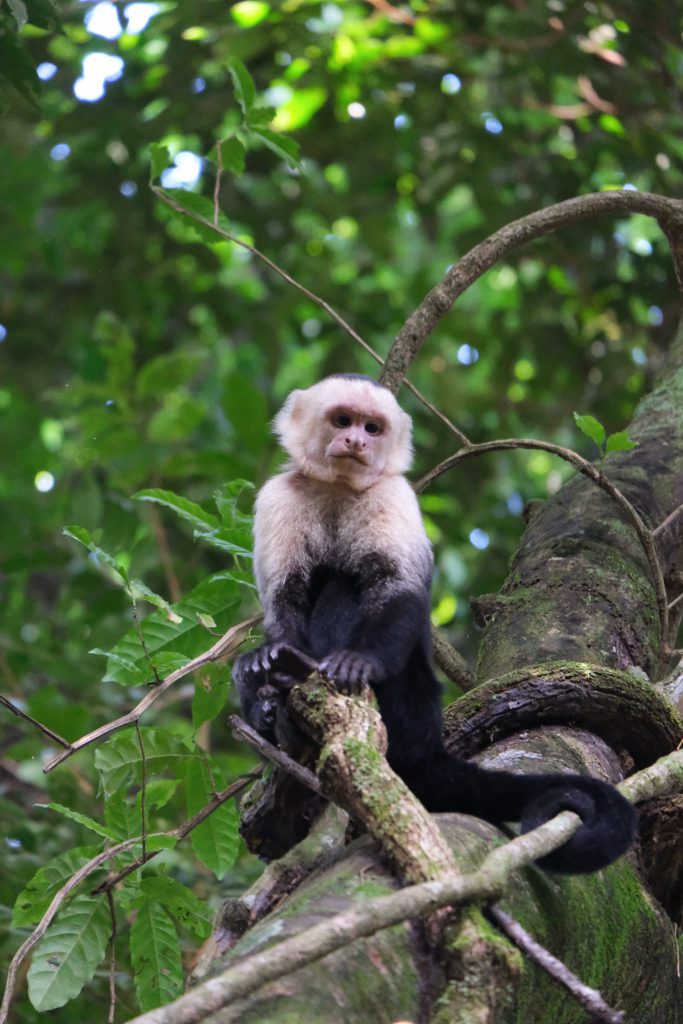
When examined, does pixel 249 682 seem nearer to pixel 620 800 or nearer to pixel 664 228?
pixel 620 800

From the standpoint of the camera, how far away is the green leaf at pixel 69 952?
8.17 ft

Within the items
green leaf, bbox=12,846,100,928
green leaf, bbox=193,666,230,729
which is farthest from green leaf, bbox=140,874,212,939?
green leaf, bbox=193,666,230,729

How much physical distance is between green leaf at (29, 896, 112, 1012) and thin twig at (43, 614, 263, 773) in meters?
0.39

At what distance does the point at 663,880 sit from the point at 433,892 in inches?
44.1

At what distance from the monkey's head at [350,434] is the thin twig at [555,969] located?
1543 millimetres

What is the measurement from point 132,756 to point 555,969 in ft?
5.47

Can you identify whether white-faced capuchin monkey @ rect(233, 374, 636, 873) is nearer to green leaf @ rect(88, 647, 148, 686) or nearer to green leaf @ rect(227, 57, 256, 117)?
green leaf @ rect(88, 647, 148, 686)

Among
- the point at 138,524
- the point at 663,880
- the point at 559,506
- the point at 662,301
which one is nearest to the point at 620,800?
the point at 663,880

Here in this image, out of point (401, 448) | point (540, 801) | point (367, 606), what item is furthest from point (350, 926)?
point (401, 448)

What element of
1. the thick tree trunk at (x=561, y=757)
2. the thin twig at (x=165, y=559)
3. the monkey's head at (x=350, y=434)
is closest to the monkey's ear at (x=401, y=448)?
the monkey's head at (x=350, y=434)

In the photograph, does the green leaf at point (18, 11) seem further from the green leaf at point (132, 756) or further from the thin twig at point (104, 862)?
the thin twig at point (104, 862)

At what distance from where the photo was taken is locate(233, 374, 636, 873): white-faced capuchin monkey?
2.18 metres

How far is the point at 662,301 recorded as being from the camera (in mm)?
5590

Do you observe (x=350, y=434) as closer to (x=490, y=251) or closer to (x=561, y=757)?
(x=490, y=251)
